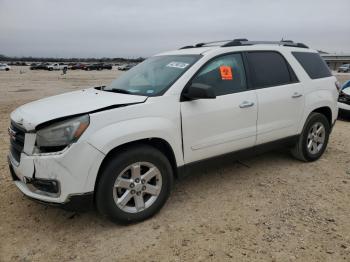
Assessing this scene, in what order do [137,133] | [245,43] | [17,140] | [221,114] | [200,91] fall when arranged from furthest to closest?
[245,43] < [221,114] < [200,91] < [17,140] < [137,133]

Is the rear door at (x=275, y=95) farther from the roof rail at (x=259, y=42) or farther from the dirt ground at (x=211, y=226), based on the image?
the dirt ground at (x=211, y=226)

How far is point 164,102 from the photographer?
3344 millimetres

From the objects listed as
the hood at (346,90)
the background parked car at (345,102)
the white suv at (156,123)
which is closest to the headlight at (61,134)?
the white suv at (156,123)

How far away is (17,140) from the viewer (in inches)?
126

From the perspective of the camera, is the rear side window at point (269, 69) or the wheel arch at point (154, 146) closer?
the wheel arch at point (154, 146)

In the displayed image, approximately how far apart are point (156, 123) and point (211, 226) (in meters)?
1.17

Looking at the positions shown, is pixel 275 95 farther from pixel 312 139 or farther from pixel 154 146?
pixel 154 146

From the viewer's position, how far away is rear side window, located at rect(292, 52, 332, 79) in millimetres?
4773

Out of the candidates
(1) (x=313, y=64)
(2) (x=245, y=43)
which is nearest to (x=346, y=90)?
(1) (x=313, y=64)

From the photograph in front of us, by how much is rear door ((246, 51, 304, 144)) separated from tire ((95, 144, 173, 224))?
1528 mm

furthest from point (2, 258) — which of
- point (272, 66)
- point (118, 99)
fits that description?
point (272, 66)

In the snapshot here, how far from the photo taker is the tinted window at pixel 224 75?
3736mm

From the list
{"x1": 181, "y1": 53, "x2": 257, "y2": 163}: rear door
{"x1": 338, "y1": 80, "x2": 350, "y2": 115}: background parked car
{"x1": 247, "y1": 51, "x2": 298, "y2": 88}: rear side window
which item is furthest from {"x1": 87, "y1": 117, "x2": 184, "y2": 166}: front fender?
{"x1": 338, "y1": 80, "x2": 350, "y2": 115}: background parked car

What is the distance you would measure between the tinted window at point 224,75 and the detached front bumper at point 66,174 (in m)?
1.47
